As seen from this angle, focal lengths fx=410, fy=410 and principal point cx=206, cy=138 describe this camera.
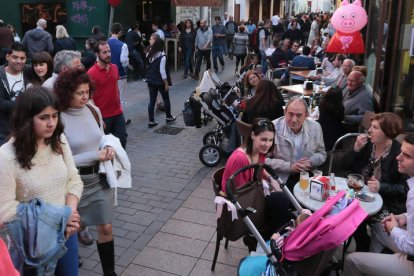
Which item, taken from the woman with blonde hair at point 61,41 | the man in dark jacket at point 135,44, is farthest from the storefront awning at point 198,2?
the woman with blonde hair at point 61,41

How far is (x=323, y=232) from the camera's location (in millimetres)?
2463

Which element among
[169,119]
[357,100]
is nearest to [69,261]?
[357,100]

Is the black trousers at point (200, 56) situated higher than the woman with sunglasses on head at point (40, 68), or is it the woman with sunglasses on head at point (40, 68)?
the woman with sunglasses on head at point (40, 68)

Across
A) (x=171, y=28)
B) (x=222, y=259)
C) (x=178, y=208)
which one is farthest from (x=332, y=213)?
(x=171, y=28)

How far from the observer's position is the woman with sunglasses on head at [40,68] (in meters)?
4.48

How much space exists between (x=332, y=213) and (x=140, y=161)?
4.29m

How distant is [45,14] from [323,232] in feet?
45.9

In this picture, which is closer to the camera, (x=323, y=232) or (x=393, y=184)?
(x=323, y=232)

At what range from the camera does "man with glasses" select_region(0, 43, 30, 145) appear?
4168 millimetres

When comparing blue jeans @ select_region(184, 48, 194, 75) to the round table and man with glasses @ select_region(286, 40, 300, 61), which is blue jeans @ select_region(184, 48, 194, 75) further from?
the round table

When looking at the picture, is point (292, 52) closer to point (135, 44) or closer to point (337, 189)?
point (135, 44)

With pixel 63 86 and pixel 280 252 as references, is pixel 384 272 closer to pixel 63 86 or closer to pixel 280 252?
pixel 280 252

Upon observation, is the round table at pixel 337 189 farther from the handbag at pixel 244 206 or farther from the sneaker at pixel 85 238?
the sneaker at pixel 85 238

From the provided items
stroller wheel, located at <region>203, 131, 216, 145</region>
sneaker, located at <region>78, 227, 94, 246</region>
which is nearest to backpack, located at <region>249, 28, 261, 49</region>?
stroller wheel, located at <region>203, 131, 216, 145</region>
